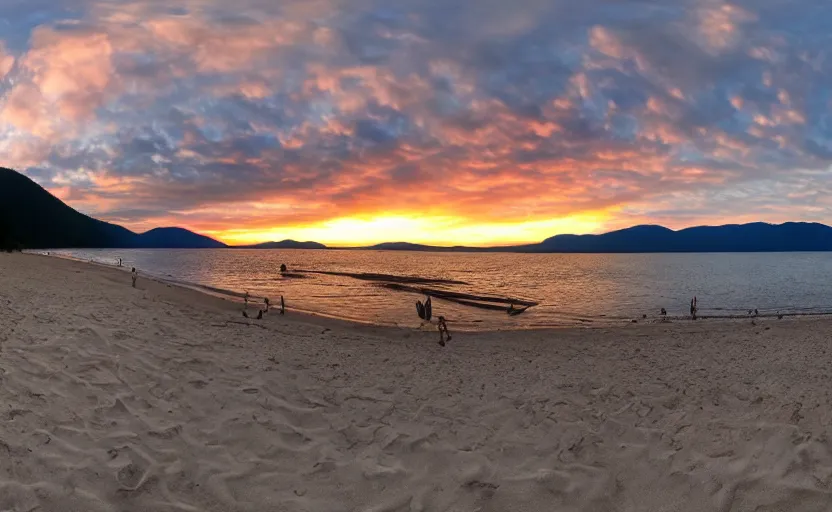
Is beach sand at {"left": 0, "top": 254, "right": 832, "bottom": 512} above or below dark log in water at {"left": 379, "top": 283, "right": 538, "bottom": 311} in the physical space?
above

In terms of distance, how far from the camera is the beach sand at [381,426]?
5.75 m

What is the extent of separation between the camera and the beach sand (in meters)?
5.75

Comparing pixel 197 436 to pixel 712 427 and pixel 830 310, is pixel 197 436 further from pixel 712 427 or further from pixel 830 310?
pixel 830 310

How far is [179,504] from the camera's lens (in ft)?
17.6

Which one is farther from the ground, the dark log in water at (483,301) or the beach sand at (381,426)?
the beach sand at (381,426)

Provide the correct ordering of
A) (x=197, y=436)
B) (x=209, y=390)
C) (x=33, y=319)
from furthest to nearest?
(x=33, y=319), (x=209, y=390), (x=197, y=436)

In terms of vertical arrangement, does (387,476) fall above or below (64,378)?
below

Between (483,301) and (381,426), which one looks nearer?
(381,426)

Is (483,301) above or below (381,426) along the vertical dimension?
below

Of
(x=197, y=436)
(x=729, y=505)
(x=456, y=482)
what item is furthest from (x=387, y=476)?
(x=729, y=505)

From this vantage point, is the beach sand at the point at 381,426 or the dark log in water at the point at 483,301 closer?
the beach sand at the point at 381,426

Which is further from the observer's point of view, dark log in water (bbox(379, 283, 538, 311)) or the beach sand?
dark log in water (bbox(379, 283, 538, 311))

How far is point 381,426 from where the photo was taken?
8164mm

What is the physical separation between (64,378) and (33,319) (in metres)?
5.55
